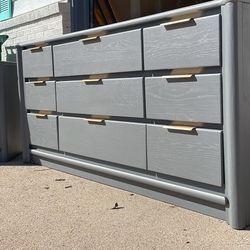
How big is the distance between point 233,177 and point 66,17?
15.9 ft

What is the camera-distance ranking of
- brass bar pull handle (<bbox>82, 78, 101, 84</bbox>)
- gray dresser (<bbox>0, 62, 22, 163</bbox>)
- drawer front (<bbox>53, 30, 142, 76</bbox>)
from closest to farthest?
drawer front (<bbox>53, 30, 142, 76</bbox>)
brass bar pull handle (<bbox>82, 78, 101, 84</bbox>)
gray dresser (<bbox>0, 62, 22, 163</bbox>)

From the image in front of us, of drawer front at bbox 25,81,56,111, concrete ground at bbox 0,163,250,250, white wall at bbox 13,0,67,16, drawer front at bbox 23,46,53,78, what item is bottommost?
concrete ground at bbox 0,163,250,250

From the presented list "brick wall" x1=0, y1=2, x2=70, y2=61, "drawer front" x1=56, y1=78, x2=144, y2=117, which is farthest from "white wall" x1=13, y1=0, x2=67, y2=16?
"drawer front" x1=56, y1=78, x2=144, y2=117

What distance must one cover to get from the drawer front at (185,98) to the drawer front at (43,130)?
188 cm

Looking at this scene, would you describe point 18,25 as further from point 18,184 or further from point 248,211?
point 248,211

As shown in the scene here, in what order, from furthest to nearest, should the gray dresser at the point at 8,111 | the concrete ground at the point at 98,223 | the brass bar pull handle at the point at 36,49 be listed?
the gray dresser at the point at 8,111 → the brass bar pull handle at the point at 36,49 → the concrete ground at the point at 98,223

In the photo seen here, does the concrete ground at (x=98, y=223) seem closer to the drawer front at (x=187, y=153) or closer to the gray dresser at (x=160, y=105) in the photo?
the gray dresser at (x=160, y=105)

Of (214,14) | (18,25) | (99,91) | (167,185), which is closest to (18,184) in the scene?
(99,91)

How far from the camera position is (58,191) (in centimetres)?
544

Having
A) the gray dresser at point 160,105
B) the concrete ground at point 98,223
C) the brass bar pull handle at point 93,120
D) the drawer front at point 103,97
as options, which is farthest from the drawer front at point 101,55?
the concrete ground at point 98,223

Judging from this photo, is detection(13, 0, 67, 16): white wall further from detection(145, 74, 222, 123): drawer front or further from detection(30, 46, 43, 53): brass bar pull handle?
detection(145, 74, 222, 123): drawer front

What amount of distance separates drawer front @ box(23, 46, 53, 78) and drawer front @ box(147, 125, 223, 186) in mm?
2035

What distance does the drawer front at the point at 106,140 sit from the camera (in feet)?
16.4

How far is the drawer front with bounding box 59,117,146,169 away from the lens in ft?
16.4
